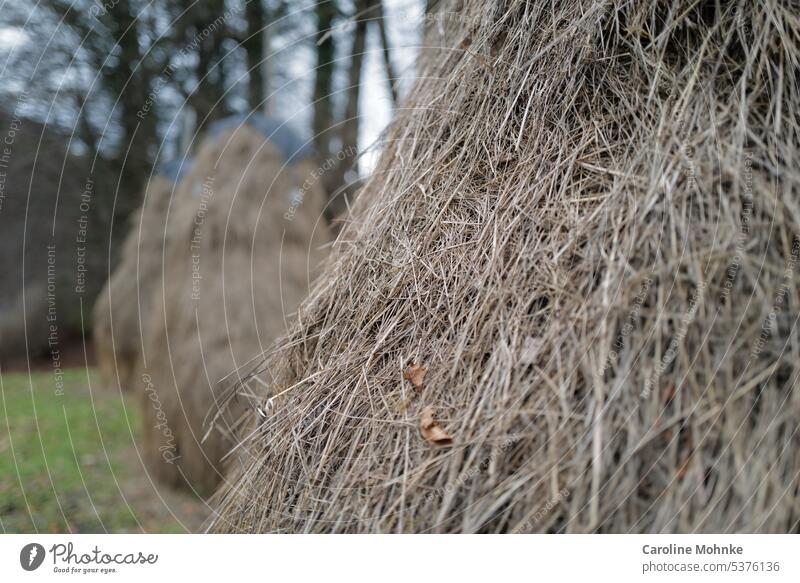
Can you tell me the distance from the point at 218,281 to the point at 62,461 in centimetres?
235

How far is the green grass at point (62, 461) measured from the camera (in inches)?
139

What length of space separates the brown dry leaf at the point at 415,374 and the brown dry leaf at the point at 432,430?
0.07m

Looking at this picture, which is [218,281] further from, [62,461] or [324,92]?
[324,92]

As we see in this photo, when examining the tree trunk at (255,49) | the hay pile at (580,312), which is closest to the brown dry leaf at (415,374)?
the hay pile at (580,312)

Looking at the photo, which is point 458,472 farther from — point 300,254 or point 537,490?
point 300,254

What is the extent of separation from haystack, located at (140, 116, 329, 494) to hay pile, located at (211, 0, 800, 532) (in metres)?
2.74

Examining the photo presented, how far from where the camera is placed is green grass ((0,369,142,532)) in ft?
11.6

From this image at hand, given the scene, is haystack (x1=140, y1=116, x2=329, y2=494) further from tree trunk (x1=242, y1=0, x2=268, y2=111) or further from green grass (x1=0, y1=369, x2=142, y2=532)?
tree trunk (x1=242, y1=0, x2=268, y2=111)

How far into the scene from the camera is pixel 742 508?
120cm

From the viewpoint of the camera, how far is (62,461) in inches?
208

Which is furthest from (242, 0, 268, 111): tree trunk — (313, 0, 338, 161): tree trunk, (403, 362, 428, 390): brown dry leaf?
(403, 362, 428, 390): brown dry leaf

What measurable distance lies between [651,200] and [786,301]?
Result: 351mm

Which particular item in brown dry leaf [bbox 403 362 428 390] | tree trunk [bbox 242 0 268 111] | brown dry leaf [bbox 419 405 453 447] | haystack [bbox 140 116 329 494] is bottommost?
brown dry leaf [bbox 419 405 453 447]
